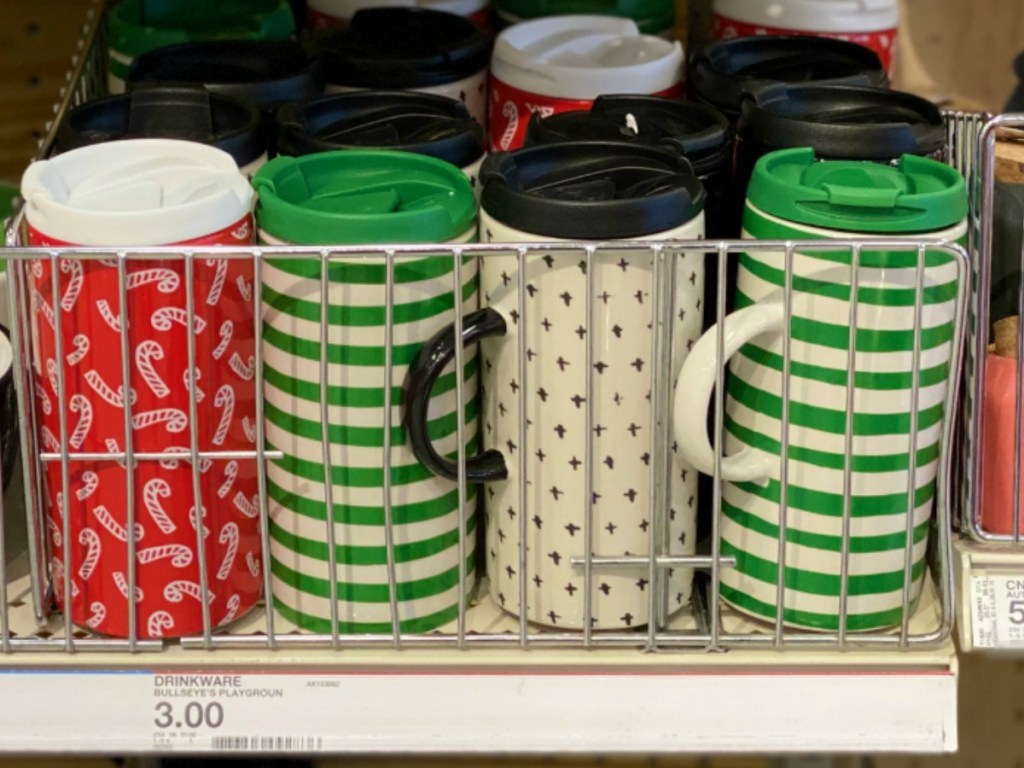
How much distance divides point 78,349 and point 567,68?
1.18 feet

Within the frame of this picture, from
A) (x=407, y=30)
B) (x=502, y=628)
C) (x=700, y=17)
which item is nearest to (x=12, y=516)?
(x=502, y=628)

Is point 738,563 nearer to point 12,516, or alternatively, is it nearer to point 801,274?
point 801,274

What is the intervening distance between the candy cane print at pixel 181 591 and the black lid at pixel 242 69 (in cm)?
30

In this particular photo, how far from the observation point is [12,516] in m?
0.90

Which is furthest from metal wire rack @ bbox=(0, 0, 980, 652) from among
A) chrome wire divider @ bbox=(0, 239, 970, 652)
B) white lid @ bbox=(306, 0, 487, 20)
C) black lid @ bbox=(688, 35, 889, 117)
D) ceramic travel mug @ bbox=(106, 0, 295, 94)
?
white lid @ bbox=(306, 0, 487, 20)

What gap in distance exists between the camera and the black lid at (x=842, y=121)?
771 mm

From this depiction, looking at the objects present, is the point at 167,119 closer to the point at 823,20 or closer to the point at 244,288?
the point at 244,288

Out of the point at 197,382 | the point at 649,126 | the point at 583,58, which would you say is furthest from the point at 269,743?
the point at 583,58

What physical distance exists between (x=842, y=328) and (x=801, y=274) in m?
0.03

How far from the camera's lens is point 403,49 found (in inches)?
39.0

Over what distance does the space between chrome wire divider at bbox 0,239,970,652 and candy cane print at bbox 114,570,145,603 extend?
0.02 meters

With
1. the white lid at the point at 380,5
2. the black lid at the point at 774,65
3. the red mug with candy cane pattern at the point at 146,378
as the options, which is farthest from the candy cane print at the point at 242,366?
the white lid at the point at 380,5

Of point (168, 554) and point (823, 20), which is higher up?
point (823, 20)

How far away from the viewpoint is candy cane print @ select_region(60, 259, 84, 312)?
693 mm
